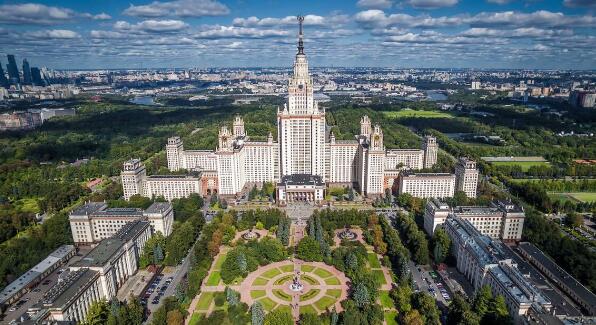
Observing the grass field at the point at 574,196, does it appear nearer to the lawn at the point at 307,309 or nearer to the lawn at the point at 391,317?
the lawn at the point at 391,317

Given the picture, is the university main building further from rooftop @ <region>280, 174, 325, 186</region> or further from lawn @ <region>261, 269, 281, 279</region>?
lawn @ <region>261, 269, 281, 279</region>

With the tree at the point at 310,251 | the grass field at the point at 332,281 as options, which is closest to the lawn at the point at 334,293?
the grass field at the point at 332,281

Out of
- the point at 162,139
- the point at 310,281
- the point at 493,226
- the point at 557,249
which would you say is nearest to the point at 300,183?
the point at 310,281

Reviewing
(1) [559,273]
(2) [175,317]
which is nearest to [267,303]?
(2) [175,317]

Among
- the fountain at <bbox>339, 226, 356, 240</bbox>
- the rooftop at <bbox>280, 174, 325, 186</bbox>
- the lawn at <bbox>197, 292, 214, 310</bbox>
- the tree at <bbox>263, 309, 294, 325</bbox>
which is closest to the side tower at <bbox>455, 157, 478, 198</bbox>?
the rooftop at <bbox>280, 174, 325, 186</bbox>

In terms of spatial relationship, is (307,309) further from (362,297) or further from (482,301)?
(482,301)
